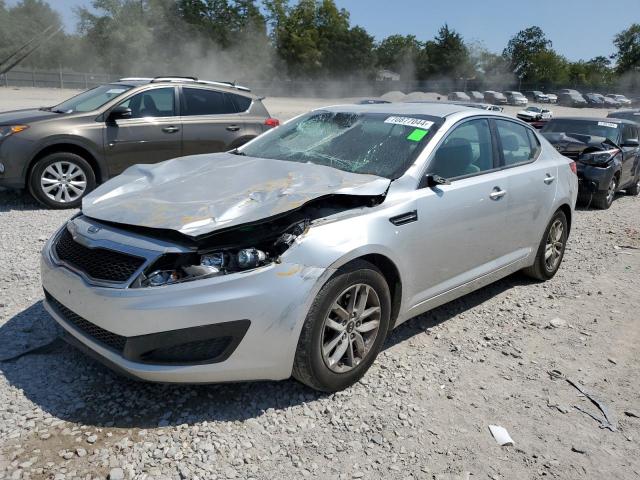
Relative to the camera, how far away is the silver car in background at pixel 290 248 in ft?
8.79

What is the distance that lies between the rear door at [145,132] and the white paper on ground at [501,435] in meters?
6.07

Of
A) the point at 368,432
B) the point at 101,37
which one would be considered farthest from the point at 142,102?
the point at 101,37

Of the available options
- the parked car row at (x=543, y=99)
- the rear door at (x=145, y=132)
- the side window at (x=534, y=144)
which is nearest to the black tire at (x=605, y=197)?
the side window at (x=534, y=144)

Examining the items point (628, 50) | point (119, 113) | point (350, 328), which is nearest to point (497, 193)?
point (350, 328)

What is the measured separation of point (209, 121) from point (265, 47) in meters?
65.6

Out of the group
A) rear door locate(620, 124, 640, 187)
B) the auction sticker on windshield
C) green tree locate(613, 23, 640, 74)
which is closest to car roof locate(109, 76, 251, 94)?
the auction sticker on windshield

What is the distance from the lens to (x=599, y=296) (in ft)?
17.0

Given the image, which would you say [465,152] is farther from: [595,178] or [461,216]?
[595,178]

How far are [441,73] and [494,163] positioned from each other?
85.4 metres

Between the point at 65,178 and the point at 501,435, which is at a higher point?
the point at 65,178

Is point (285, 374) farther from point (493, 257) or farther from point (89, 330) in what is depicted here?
point (493, 257)

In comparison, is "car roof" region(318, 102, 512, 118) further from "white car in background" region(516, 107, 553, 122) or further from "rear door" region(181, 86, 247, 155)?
"white car in background" region(516, 107, 553, 122)

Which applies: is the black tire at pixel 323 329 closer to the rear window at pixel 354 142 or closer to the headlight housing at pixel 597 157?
the rear window at pixel 354 142

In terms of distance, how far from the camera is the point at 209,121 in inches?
322
